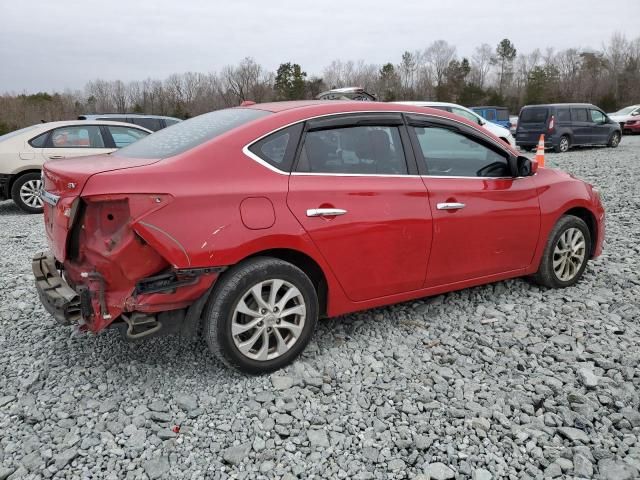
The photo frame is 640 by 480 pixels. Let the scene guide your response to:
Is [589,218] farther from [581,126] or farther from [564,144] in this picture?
[581,126]

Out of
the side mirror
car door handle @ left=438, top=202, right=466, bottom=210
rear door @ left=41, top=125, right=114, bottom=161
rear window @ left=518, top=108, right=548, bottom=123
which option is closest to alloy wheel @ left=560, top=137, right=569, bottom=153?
rear window @ left=518, top=108, right=548, bottom=123

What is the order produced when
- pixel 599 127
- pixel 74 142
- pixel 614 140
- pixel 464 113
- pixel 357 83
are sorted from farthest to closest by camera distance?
1. pixel 357 83
2. pixel 614 140
3. pixel 599 127
4. pixel 464 113
5. pixel 74 142

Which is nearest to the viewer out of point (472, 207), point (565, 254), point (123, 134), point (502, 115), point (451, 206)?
point (451, 206)

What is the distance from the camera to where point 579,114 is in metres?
18.0

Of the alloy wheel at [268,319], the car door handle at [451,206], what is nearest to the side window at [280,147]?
the alloy wheel at [268,319]

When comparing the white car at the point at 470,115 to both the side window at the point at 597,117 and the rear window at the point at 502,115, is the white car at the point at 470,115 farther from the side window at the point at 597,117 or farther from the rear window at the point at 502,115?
the rear window at the point at 502,115

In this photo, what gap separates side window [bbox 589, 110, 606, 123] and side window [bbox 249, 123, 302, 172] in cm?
1798

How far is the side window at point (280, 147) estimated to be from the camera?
3.17 meters

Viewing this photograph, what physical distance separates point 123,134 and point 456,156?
7.24 metres

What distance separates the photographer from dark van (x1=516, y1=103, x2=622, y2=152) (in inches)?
687

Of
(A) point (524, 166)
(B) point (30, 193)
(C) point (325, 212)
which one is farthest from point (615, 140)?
(C) point (325, 212)

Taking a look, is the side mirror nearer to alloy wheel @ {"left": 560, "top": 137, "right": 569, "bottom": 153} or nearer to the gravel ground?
Result: the gravel ground

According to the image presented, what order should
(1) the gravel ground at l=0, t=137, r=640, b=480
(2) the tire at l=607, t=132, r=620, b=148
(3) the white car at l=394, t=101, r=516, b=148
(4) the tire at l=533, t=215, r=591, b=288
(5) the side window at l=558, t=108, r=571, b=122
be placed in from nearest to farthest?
(1) the gravel ground at l=0, t=137, r=640, b=480 < (4) the tire at l=533, t=215, r=591, b=288 < (3) the white car at l=394, t=101, r=516, b=148 < (5) the side window at l=558, t=108, r=571, b=122 < (2) the tire at l=607, t=132, r=620, b=148

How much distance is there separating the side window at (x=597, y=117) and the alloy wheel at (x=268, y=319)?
18240mm
